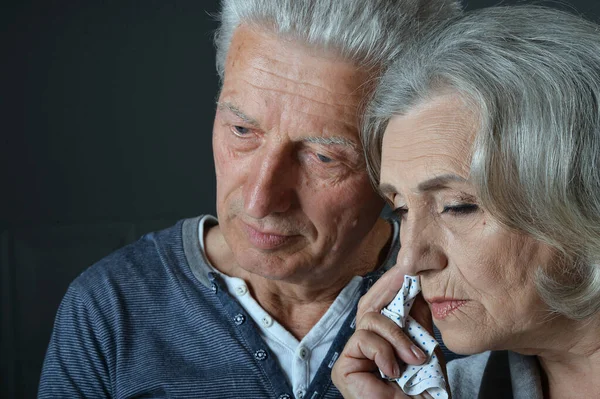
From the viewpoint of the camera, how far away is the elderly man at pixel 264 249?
1.80 m

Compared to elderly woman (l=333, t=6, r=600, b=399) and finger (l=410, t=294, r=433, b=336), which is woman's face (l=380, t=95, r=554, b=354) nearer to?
elderly woman (l=333, t=6, r=600, b=399)

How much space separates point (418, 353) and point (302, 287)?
415 millimetres

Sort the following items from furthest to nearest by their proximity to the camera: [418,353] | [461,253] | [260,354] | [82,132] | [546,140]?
[82,132] < [260,354] < [418,353] < [461,253] < [546,140]

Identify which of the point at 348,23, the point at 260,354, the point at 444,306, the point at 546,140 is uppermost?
the point at 348,23

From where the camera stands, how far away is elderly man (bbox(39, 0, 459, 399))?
180 cm

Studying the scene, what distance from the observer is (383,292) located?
1856 mm

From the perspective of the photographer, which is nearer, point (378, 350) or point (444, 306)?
point (444, 306)

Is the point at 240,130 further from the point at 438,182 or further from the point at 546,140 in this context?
the point at 546,140

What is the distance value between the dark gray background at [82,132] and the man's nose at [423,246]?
1821 mm

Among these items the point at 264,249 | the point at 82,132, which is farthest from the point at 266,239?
the point at 82,132

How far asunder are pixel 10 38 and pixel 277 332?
67.0 inches

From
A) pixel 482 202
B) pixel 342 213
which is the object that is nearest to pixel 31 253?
pixel 342 213

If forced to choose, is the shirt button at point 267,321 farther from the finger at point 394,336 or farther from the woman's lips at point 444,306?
the woman's lips at point 444,306

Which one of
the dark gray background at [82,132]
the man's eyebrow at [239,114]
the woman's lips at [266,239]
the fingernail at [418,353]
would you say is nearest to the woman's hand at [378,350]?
the fingernail at [418,353]
